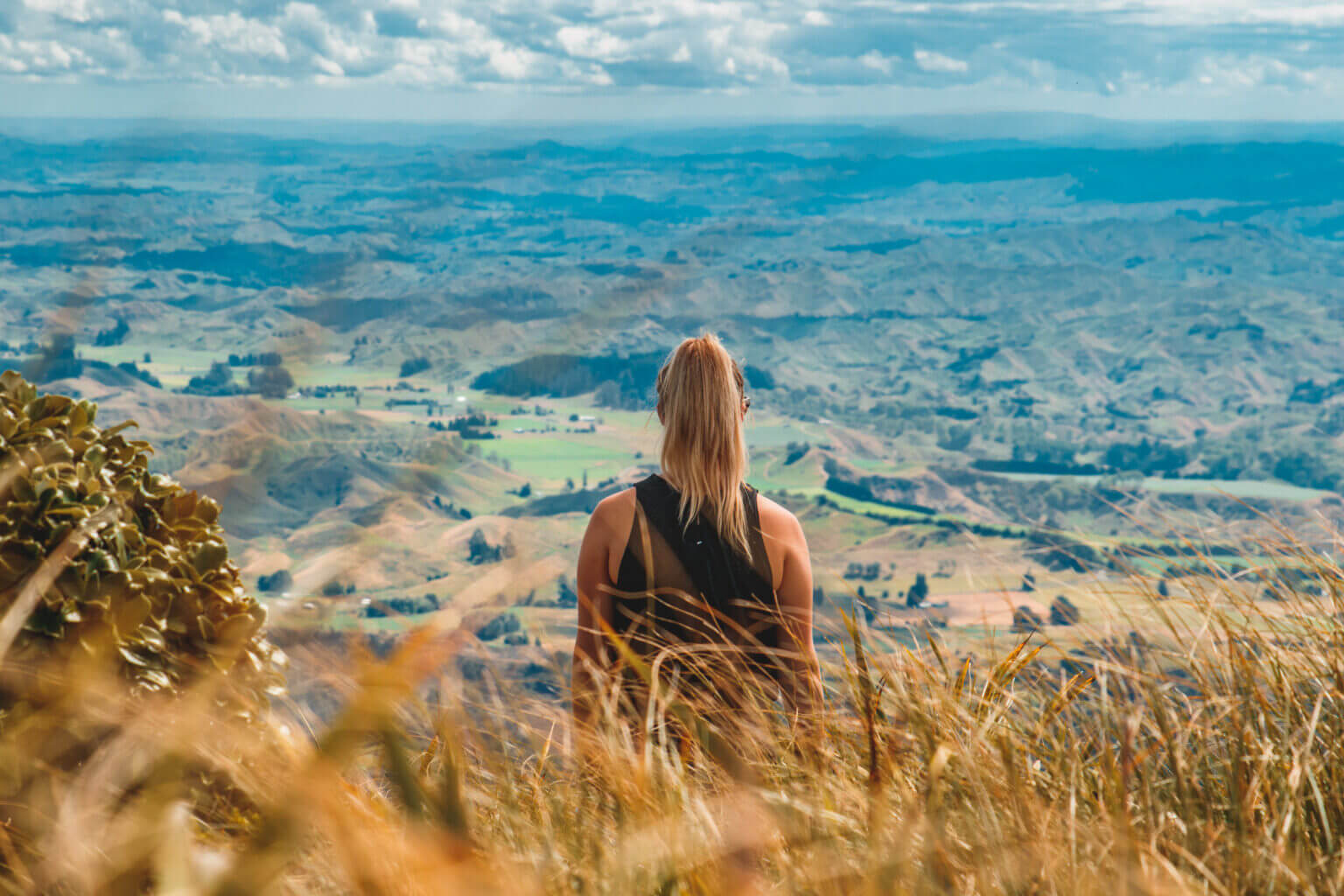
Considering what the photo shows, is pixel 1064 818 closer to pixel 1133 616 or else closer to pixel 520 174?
pixel 1133 616

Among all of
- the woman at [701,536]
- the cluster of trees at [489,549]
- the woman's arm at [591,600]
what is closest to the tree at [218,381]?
the cluster of trees at [489,549]

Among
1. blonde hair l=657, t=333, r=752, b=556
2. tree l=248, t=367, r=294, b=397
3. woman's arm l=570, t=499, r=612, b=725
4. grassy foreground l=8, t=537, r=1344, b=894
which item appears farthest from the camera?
blonde hair l=657, t=333, r=752, b=556

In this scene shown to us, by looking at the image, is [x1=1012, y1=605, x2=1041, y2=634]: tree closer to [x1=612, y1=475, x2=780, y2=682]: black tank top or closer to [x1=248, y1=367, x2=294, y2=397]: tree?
[x1=612, y1=475, x2=780, y2=682]: black tank top

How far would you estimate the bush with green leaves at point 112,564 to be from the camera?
190 cm

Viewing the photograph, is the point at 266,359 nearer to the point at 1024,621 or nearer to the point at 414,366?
the point at 414,366

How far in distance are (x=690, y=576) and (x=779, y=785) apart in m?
1.01

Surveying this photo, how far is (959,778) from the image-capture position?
5.52 ft

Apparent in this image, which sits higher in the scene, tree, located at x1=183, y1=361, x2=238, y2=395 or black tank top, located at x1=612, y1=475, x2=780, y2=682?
tree, located at x1=183, y1=361, x2=238, y2=395

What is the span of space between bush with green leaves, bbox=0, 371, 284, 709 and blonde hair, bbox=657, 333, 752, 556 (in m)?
1.18

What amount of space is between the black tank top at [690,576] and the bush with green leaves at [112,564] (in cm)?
93

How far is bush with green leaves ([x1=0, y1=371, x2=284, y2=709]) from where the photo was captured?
1904mm

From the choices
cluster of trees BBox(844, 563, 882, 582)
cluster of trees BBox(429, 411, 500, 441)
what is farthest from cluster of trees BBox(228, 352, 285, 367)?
cluster of trees BBox(844, 563, 882, 582)

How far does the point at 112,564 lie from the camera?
204 cm

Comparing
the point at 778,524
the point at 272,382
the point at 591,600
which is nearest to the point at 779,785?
the point at 591,600
